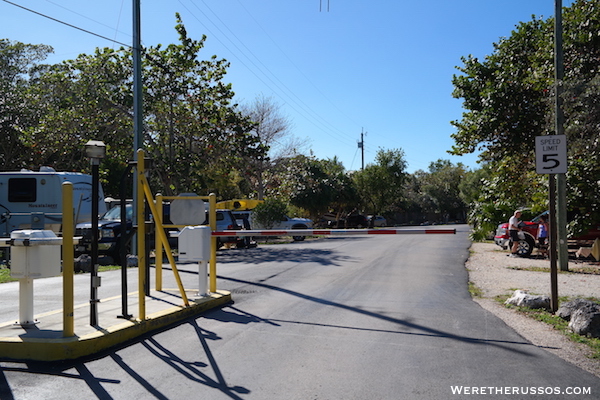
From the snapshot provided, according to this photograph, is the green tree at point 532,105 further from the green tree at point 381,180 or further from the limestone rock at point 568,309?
the green tree at point 381,180

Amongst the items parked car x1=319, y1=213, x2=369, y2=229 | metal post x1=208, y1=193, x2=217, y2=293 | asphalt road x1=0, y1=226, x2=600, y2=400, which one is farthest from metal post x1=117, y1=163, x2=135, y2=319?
parked car x1=319, y1=213, x2=369, y2=229

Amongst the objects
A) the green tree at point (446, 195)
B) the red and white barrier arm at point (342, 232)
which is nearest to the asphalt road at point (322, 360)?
the red and white barrier arm at point (342, 232)

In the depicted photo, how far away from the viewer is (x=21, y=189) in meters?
17.9

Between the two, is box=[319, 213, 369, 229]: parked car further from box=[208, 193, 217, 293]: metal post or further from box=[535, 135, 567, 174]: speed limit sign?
box=[535, 135, 567, 174]: speed limit sign

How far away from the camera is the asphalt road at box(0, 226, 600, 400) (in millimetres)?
4727

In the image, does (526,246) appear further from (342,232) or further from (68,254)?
(68,254)

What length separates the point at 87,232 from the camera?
7.49 m

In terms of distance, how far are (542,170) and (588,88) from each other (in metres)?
5.66

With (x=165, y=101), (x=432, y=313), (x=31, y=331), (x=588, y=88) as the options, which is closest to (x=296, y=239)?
(x=165, y=101)

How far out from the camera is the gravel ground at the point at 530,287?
613 centimetres

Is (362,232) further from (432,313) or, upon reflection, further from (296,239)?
(296,239)

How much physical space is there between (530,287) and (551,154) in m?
3.94

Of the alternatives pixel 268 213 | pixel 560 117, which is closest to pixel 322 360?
pixel 560 117

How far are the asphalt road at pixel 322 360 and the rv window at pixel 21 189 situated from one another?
1150 centimetres
